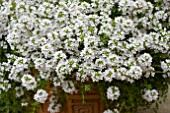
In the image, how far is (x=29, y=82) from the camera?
5.13ft

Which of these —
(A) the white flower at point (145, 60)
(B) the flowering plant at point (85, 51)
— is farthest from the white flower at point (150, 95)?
(A) the white flower at point (145, 60)

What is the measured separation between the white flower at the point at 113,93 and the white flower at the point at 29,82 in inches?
11.2

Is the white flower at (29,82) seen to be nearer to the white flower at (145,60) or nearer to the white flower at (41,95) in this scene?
the white flower at (41,95)

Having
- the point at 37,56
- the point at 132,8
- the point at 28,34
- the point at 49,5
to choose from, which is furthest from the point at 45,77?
the point at 132,8

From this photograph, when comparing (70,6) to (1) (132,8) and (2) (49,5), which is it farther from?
(1) (132,8)

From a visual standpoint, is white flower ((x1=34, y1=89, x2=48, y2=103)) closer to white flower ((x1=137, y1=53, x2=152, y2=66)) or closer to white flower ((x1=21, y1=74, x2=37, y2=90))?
white flower ((x1=21, y1=74, x2=37, y2=90))

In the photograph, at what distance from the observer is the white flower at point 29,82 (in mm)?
1565

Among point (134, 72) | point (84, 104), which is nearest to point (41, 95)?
point (84, 104)

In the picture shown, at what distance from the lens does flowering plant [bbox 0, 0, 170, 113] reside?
1.54 metres

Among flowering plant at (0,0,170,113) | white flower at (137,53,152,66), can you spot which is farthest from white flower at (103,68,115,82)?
white flower at (137,53,152,66)

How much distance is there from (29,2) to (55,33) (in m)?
0.27

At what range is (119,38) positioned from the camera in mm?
1566

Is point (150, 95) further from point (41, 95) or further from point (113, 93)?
point (41, 95)

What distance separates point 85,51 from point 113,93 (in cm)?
19
